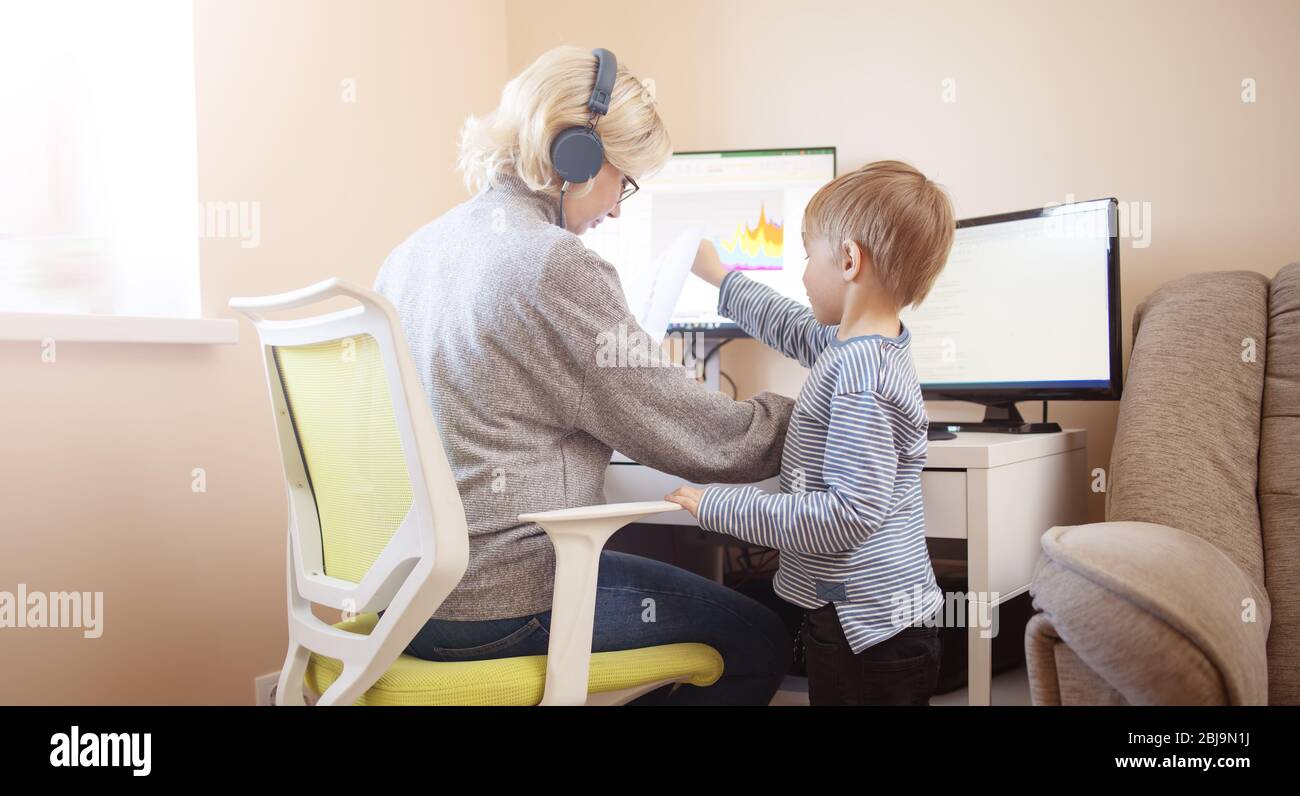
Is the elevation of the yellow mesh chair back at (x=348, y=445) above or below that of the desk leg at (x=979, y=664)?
above

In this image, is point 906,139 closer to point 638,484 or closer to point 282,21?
point 638,484

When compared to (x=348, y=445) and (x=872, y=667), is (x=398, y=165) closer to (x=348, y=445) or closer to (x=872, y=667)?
(x=348, y=445)

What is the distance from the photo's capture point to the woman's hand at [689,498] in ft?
3.71

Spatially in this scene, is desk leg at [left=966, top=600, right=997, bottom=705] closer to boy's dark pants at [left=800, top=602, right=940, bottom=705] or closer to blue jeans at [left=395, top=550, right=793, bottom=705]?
boy's dark pants at [left=800, top=602, right=940, bottom=705]

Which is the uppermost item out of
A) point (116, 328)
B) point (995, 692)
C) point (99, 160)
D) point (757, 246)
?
point (99, 160)

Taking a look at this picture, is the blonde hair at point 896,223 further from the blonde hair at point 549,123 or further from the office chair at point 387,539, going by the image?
the office chair at point 387,539

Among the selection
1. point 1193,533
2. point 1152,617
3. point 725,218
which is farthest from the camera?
point 725,218

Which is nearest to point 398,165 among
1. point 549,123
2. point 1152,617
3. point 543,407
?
point 549,123

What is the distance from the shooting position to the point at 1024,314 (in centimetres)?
163

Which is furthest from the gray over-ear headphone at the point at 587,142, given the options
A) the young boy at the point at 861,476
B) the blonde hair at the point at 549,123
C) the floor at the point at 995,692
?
the floor at the point at 995,692

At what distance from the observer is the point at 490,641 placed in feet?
Answer: 3.42

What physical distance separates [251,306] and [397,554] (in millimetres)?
317

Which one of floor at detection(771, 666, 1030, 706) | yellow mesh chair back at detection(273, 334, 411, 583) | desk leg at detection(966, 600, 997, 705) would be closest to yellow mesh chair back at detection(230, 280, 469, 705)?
yellow mesh chair back at detection(273, 334, 411, 583)

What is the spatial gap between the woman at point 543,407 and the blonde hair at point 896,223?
0.21 metres
